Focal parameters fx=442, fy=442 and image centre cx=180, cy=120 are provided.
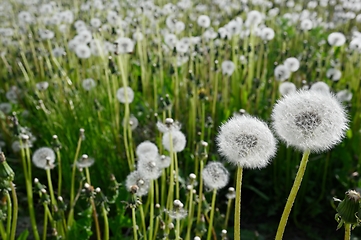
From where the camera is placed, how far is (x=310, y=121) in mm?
1134

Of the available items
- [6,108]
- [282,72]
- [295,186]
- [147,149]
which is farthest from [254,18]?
[295,186]

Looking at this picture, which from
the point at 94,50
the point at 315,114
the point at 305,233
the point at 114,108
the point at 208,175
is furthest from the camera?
the point at 94,50

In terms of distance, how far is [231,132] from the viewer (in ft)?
4.20

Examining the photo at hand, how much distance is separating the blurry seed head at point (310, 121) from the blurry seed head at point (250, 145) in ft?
0.25

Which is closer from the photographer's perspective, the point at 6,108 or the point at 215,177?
the point at 215,177

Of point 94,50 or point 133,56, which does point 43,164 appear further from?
point 133,56

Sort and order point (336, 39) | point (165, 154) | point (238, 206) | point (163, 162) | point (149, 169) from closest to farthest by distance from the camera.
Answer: point (238, 206) → point (149, 169) → point (163, 162) → point (165, 154) → point (336, 39)

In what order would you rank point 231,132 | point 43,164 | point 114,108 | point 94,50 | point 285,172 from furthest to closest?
point 94,50 < point 114,108 < point 285,172 < point 43,164 < point 231,132

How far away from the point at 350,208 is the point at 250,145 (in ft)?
1.01

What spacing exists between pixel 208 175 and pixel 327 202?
Result: 131 cm

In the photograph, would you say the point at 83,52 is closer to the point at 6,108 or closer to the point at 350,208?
the point at 6,108

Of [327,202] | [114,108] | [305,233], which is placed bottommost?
[305,233]

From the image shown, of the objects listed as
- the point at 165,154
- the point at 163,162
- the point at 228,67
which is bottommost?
the point at 163,162

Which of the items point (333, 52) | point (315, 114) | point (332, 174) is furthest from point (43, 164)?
point (333, 52)
